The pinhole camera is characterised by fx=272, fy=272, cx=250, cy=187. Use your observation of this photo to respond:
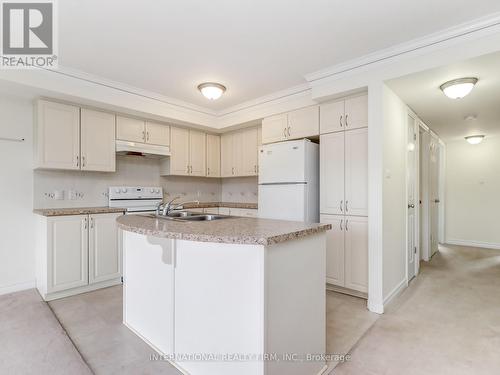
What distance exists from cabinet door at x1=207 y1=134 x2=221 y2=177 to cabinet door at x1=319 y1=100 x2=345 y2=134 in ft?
7.02

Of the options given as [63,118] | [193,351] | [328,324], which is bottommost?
[328,324]

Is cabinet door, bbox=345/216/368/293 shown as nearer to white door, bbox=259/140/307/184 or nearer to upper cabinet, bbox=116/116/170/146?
white door, bbox=259/140/307/184

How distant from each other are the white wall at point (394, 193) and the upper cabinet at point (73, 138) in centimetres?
324

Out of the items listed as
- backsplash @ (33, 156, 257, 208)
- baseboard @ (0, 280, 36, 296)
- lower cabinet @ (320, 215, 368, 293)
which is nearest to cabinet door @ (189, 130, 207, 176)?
backsplash @ (33, 156, 257, 208)

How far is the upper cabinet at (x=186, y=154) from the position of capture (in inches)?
165

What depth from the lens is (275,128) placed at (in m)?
3.76

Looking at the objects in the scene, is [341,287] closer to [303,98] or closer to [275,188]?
[275,188]

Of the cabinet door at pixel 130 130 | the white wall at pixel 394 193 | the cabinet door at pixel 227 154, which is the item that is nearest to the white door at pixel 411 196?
the white wall at pixel 394 193

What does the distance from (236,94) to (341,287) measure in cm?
275

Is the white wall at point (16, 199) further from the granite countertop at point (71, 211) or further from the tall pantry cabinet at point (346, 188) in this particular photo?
the tall pantry cabinet at point (346, 188)

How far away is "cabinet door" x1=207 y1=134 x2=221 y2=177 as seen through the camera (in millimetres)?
4719

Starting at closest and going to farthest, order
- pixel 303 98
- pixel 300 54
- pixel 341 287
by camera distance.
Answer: pixel 300 54 < pixel 341 287 < pixel 303 98

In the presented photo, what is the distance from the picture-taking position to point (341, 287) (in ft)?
10.2

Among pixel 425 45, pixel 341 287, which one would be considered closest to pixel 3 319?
pixel 341 287
